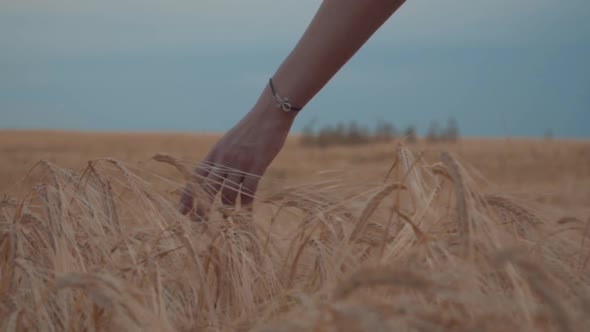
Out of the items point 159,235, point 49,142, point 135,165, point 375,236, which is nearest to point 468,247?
point 375,236

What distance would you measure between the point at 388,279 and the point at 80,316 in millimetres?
510

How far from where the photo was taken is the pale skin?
1180mm

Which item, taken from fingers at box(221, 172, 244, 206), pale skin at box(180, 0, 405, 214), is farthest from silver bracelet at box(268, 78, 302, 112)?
fingers at box(221, 172, 244, 206)

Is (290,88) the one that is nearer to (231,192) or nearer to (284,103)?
(284,103)

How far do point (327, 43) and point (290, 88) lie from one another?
0.35 feet

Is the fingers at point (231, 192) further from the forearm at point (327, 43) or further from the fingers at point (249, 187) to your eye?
the forearm at point (327, 43)

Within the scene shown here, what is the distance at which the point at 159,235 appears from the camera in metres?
1.00

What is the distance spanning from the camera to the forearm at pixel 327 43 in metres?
1.17

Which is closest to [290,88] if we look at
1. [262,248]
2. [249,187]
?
[249,187]

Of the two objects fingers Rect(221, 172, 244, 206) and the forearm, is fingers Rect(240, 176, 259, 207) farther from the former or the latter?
the forearm

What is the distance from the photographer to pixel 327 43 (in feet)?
3.95

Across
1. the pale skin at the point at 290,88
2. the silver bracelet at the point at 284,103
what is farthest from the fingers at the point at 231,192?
the silver bracelet at the point at 284,103

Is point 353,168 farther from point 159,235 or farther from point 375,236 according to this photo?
point 159,235

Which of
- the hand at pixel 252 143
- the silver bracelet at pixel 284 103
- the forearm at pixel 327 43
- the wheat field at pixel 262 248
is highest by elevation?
the forearm at pixel 327 43
